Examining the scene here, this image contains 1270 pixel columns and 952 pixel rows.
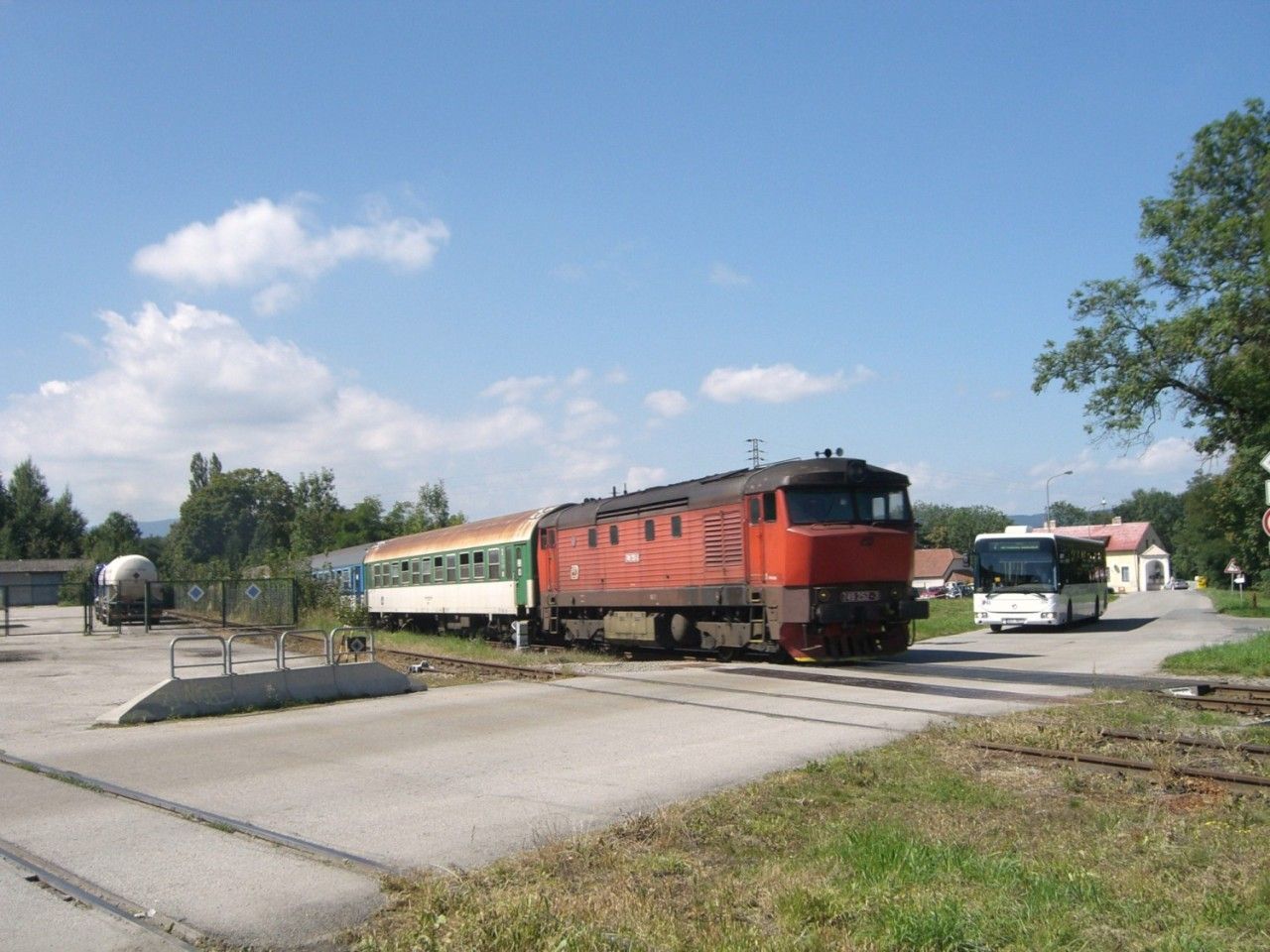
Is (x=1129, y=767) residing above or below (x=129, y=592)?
below

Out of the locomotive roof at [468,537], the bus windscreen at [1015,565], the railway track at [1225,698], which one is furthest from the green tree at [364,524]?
the railway track at [1225,698]

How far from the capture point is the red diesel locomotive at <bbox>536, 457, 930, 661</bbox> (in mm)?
17391

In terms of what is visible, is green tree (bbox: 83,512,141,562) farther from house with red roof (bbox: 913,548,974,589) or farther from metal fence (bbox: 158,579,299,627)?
house with red roof (bbox: 913,548,974,589)

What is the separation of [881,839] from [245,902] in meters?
3.67

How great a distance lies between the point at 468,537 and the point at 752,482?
13.2 metres

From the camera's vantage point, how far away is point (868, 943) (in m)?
4.77

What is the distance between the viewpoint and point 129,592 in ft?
136

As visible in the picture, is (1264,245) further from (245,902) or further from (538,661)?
(538,661)

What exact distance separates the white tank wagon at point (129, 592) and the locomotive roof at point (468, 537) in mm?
10426

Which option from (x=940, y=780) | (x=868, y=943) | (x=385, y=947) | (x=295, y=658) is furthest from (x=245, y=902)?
(x=295, y=658)

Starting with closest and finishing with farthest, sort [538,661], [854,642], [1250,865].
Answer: [1250,865] → [854,642] → [538,661]

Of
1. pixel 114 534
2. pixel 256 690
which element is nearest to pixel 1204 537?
pixel 256 690

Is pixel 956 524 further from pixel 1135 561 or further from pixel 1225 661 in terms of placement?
pixel 1225 661

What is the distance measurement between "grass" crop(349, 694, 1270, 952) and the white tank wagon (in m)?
38.7
